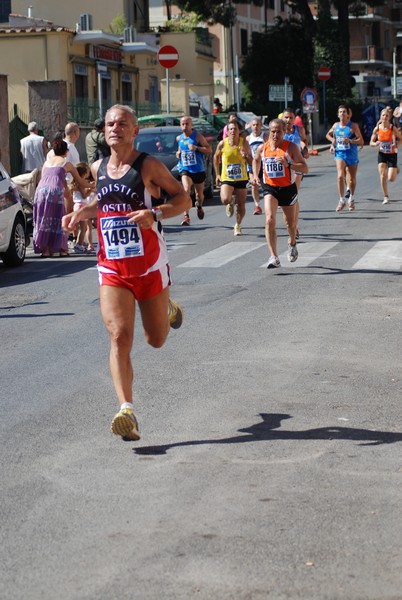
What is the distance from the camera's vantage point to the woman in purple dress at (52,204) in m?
17.2

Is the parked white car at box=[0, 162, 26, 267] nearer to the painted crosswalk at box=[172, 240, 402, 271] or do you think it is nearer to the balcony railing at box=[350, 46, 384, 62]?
the painted crosswalk at box=[172, 240, 402, 271]

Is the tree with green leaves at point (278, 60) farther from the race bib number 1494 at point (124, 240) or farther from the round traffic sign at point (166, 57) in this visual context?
the race bib number 1494 at point (124, 240)

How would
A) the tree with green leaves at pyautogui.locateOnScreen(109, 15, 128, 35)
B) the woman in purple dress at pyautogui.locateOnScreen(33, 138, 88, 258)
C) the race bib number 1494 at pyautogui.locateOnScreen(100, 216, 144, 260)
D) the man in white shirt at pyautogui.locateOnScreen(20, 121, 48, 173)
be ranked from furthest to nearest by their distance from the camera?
the tree with green leaves at pyautogui.locateOnScreen(109, 15, 128, 35) → the man in white shirt at pyautogui.locateOnScreen(20, 121, 48, 173) → the woman in purple dress at pyautogui.locateOnScreen(33, 138, 88, 258) → the race bib number 1494 at pyautogui.locateOnScreen(100, 216, 144, 260)

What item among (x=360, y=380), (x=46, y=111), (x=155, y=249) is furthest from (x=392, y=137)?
(x=155, y=249)

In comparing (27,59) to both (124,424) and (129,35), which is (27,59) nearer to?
(129,35)

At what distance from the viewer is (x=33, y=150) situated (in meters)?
23.7

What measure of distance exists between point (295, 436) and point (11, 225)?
9.98 m

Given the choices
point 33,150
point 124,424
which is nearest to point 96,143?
point 33,150

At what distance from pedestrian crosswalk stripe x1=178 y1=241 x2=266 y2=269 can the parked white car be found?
7.55ft

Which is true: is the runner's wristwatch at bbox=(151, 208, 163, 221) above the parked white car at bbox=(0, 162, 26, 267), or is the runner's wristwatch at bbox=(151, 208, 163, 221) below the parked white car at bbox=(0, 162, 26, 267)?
above

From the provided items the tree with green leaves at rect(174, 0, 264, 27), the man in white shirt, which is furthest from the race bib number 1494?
the tree with green leaves at rect(174, 0, 264, 27)

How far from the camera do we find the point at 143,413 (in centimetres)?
796

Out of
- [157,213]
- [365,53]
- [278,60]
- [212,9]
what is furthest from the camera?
[365,53]

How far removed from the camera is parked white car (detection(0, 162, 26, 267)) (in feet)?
53.7
